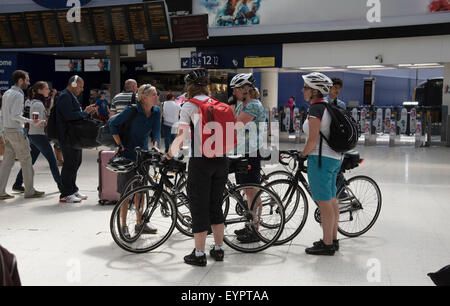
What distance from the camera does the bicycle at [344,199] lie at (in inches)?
180

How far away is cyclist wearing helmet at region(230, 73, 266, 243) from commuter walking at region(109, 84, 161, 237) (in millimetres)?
819

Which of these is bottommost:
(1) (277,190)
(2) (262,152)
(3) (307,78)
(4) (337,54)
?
(1) (277,190)

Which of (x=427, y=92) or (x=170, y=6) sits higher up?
(x=170, y=6)

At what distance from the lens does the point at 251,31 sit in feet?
49.9

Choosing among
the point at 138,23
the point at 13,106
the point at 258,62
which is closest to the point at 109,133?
the point at 13,106

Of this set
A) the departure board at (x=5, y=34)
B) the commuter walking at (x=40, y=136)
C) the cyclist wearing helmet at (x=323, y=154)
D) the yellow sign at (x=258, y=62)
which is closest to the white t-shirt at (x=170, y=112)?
the commuter walking at (x=40, y=136)

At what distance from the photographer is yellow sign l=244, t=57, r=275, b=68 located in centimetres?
1519

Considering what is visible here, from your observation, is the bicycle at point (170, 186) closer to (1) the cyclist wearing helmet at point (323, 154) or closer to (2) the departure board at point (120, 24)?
(1) the cyclist wearing helmet at point (323, 154)

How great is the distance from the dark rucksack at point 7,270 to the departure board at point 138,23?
37.1ft

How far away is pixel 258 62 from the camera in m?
15.4

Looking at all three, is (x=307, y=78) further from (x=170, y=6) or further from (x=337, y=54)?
(x=170, y=6)

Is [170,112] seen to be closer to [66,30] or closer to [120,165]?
[66,30]
